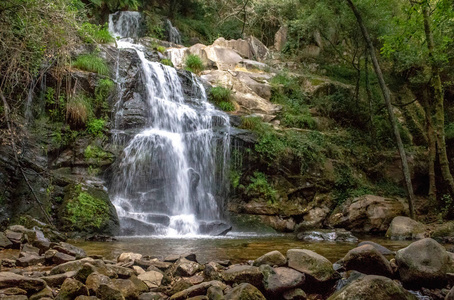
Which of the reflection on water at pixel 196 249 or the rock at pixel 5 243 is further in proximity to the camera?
the reflection on water at pixel 196 249

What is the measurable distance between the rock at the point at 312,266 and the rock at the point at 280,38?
17.5 meters

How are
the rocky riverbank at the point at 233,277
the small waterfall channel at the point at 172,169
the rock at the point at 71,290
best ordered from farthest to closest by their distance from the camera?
the small waterfall channel at the point at 172,169 → the rocky riverbank at the point at 233,277 → the rock at the point at 71,290

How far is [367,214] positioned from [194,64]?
377 inches

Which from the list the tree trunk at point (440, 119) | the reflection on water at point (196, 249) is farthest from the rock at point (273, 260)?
the tree trunk at point (440, 119)

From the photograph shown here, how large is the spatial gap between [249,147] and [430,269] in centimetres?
753

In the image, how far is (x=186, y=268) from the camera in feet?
11.7

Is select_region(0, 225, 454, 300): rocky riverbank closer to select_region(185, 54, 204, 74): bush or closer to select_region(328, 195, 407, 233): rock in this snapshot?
select_region(328, 195, 407, 233): rock

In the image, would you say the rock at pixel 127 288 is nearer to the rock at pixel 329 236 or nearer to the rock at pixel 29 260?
the rock at pixel 29 260

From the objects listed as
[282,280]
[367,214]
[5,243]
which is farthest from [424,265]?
[367,214]

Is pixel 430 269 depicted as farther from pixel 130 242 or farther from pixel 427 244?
pixel 130 242

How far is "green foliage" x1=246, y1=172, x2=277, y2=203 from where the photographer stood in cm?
1020

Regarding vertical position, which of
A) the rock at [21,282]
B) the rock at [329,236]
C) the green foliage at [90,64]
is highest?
the green foliage at [90,64]

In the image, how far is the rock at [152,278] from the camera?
325 centimetres

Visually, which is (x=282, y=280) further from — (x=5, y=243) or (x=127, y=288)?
(x=5, y=243)
